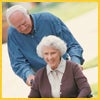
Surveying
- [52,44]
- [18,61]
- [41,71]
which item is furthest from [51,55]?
[18,61]

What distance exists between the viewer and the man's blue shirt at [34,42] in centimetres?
367

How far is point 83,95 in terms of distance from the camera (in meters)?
3.30

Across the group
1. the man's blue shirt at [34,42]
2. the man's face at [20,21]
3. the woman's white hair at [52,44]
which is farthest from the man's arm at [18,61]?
the woman's white hair at [52,44]

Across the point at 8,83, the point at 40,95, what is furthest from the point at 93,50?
the point at 40,95

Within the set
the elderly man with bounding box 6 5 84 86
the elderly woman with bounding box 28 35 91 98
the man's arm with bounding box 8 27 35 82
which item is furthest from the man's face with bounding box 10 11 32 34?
the elderly woman with bounding box 28 35 91 98

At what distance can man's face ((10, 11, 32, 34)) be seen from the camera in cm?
358

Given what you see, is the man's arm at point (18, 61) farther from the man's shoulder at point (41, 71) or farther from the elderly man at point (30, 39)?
the man's shoulder at point (41, 71)

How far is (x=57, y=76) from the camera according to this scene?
3.42m

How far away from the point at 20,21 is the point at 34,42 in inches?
8.9

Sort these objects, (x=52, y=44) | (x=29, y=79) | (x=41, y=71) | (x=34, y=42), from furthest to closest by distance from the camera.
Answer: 1. (x=34, y=42)
2. (x=29, y=79)
3. (x=41, y=71)
4. (x=52, y=44)

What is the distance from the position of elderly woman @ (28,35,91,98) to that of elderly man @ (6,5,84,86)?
20cm

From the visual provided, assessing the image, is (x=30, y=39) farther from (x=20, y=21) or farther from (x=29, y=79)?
(x=29, y=79)

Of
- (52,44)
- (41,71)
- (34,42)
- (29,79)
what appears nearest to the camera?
(52,44)

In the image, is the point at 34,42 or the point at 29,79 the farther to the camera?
the point at 34,42
